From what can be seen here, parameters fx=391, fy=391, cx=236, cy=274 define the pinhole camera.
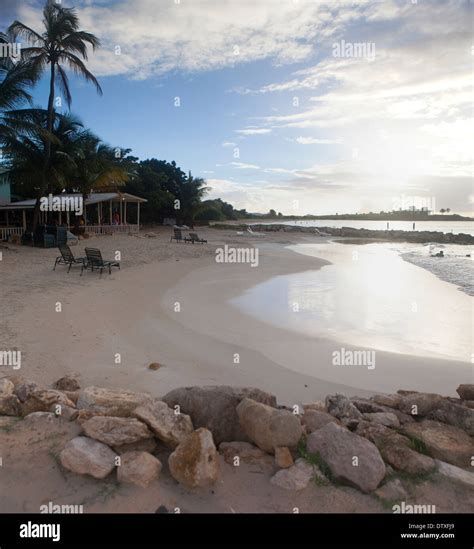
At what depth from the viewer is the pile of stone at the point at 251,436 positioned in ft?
10.6

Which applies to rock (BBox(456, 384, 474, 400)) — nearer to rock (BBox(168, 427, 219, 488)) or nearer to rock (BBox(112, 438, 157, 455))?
rock (BBox(168, 427, 219, 488))

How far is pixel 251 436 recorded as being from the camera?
12.1 feet

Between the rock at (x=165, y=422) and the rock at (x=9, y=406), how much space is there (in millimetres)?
1461

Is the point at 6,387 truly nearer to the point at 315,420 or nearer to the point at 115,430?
the point at 115,430

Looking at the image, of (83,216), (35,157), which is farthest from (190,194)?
(35,157)

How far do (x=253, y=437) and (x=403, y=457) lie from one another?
1325 millimetres

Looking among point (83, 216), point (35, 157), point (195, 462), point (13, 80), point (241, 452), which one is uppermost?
point (13, 80)

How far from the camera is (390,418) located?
4.10 metres

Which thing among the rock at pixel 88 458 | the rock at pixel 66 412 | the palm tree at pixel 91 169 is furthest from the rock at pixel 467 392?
the palm tree at pixel 91 169

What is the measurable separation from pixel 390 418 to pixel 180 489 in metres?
2.28

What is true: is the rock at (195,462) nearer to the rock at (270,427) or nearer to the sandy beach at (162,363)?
the sandy beach at (162,363)

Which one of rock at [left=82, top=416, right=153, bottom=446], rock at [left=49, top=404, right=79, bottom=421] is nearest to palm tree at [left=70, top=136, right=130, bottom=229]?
rock at [left=49, top=404, right=79, bottom=421]
